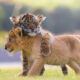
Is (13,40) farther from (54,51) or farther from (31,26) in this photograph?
(54,51)

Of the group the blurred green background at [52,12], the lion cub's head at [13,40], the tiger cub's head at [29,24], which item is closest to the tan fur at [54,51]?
the lion cub's head at [13,40]

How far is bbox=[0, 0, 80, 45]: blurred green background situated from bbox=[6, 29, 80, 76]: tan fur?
46.2ft

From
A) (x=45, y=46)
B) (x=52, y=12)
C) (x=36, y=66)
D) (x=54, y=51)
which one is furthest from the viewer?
(x=52, y=12)

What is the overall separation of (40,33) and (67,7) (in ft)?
54.4

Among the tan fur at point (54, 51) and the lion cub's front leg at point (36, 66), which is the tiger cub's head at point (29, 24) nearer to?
the tan fur at point (54, 51)

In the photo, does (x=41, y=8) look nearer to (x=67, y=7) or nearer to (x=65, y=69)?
(x=67, y=7)

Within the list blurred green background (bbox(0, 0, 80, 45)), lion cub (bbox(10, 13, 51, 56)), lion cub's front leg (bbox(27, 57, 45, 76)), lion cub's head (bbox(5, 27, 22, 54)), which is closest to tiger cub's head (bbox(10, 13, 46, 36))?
lion cub (bbox(10, 13, 51, 56))

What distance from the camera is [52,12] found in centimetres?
2336

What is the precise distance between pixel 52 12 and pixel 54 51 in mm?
16017

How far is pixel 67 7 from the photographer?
2391 centimetres

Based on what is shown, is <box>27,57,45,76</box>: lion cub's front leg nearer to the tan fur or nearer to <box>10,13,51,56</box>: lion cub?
the tan fur

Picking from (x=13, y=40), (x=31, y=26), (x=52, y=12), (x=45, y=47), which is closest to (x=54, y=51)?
(x=45, y=47)

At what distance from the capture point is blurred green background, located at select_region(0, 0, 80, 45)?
2256cm

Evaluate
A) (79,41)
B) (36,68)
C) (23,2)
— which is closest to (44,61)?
(36,68)
